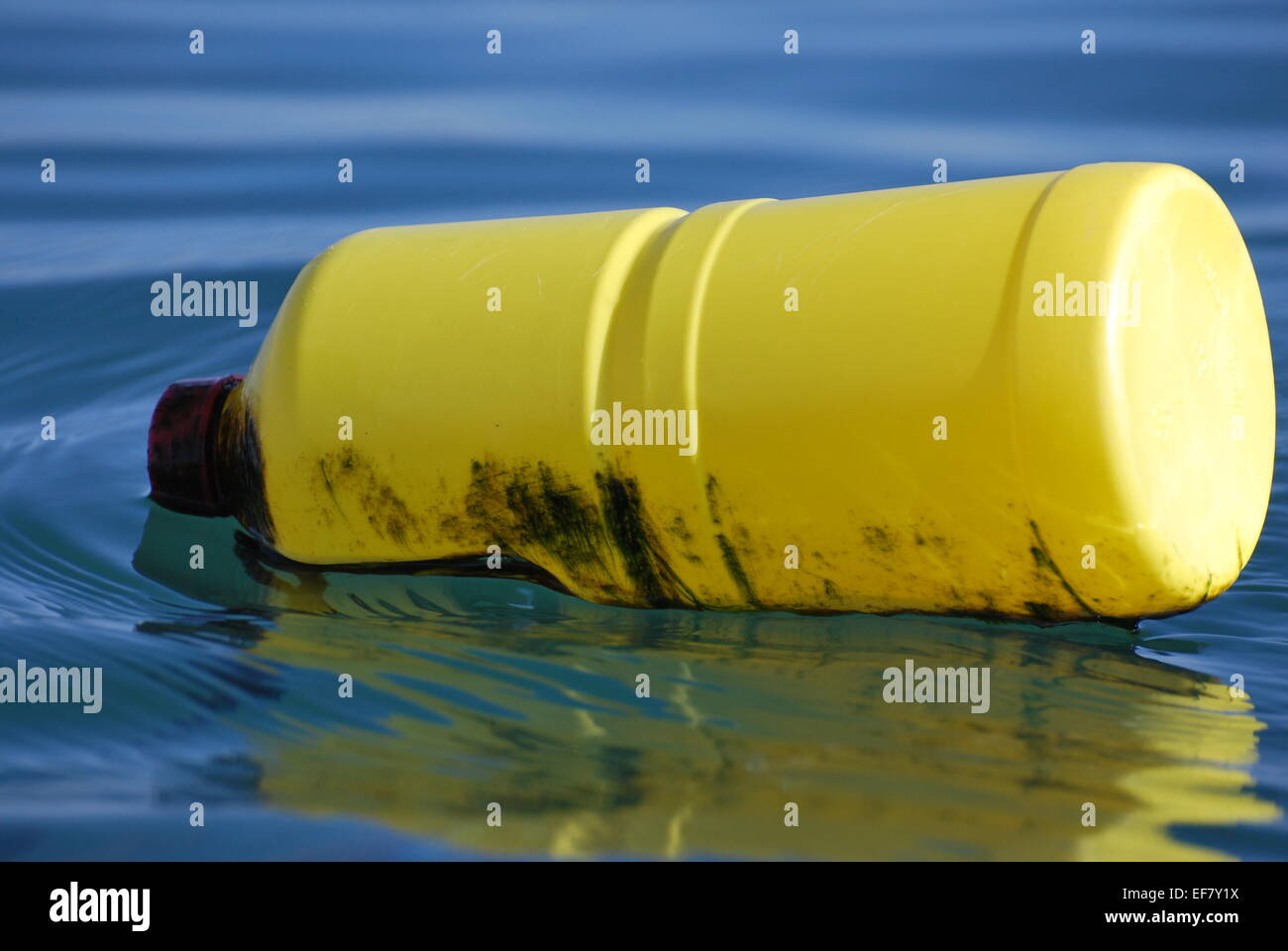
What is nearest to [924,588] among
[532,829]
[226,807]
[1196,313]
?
[1196,313]

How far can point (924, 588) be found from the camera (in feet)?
7.14

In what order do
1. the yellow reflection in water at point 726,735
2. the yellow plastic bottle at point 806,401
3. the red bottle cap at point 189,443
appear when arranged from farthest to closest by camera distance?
the red bottle cap at point 189,443 < the yellow plastic bottle at point 806,401 < the yellow reflection in water at point 726,735

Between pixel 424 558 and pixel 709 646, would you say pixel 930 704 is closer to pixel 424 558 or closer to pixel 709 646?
pixel 709 646

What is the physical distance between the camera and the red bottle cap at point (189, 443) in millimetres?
2648

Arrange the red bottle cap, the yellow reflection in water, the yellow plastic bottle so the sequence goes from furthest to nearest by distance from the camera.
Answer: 1. the red bottle cap
2. the yellow plastic bottle
3. the yellow reflection in water

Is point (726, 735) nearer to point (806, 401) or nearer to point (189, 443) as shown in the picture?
point (806, 401)

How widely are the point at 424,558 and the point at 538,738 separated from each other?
51 centimetres

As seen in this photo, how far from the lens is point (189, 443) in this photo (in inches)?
105

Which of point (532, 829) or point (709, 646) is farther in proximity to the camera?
point (709, 646)

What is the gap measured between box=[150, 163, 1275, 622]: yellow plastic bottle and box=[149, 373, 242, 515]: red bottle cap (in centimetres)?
20

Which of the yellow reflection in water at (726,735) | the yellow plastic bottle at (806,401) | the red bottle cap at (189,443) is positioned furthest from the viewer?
the red bottle cap at (189,443)

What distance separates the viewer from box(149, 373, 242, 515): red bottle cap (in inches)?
104

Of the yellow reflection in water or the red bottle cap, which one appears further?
the red bottle cap

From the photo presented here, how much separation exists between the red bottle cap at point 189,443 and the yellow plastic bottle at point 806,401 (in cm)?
20
